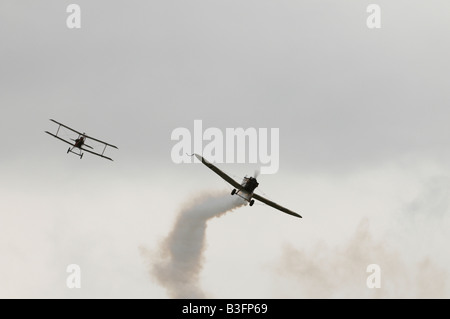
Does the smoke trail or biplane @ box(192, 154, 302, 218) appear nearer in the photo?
biplane @ box(192, 154, 302, 218)

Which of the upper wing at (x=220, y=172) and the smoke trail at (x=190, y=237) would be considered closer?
the upper wing at (x=220, y=172)

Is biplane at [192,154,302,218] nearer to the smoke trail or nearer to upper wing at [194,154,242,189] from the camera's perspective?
upper wing at [194,154,242,189]

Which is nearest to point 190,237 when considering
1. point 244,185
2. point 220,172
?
point 220,172

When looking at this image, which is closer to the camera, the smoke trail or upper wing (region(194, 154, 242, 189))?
upper wing (region(194, 154, 242, 189))

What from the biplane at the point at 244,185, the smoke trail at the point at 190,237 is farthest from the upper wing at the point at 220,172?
the smoke trail at the point at 190,237

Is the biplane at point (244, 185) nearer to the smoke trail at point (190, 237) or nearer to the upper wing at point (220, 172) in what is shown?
the upper wing at point (220, 172)

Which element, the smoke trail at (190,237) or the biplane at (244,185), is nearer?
the biplane at (244,185)

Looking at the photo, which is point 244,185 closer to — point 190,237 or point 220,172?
point 220,172

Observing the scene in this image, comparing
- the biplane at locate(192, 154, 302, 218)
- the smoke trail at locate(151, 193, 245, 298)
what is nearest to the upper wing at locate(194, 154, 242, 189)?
the biplane at locate(192, 154, 302, 218)
